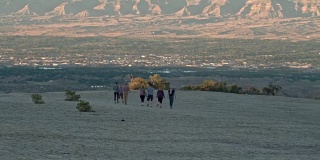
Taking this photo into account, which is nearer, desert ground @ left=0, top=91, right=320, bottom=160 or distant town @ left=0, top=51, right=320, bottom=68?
desert ground @ left=0, top=91, right=320, bottom=160

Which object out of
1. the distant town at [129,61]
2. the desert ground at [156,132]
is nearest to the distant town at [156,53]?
the distant town at [129,61]

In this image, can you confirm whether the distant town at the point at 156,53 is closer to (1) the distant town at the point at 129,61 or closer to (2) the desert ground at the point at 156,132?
(1) the distant town at the point at 129,61

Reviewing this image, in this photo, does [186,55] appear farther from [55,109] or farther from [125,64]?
[55,109]

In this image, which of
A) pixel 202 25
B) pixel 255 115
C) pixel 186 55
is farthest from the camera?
pixel 202 25

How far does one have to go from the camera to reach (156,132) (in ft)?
82.5

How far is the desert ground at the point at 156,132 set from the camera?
2038cm

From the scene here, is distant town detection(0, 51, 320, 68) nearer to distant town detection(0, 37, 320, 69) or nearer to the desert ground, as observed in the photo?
distant town detection(0, 37, 320, 69)

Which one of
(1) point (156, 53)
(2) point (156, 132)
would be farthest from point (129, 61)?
(2) point (156, 132)

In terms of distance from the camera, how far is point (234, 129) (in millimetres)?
27297

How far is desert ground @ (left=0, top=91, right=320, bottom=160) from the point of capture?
20375mm

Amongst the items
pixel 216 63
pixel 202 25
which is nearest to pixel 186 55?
pixel 216 63

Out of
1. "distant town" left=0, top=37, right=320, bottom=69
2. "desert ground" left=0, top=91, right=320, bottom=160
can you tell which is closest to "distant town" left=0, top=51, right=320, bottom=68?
"distant town" left=0, top=37, right=320, bottom=69

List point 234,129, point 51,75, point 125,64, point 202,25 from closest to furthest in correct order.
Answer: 1. point 234,129
2. point 51,75
3. point 125,64
4. point 202,25

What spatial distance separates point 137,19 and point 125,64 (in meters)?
104
